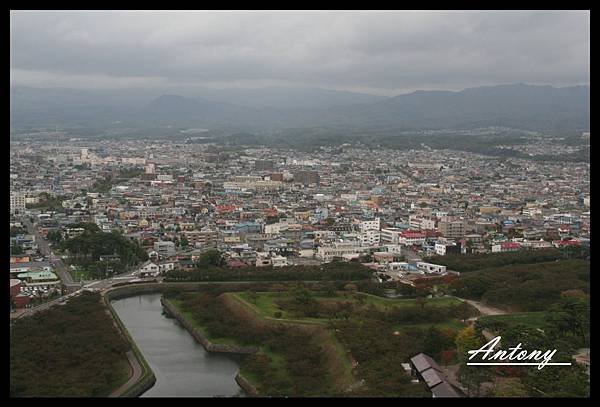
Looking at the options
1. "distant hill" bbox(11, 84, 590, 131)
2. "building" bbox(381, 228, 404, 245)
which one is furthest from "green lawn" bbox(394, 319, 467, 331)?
"distant hill" bbox(11, 84, 590, 131)

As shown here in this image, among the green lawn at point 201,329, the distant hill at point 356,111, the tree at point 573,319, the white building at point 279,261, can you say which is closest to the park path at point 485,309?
the tree at point 573,319

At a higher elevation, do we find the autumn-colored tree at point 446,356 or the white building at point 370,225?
the autumn-colored tree at point 446,356

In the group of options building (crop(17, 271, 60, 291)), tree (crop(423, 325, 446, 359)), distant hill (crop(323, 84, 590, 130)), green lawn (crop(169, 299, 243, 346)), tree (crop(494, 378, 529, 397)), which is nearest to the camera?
tree (crop(494, 378, 529, 397))

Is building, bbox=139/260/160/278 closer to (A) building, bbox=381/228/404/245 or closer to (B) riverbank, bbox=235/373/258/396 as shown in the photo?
(B) riverbank, bbox=235/373/258/396

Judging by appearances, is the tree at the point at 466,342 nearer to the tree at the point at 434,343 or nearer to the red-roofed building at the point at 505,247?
the tree at the point at 434,343

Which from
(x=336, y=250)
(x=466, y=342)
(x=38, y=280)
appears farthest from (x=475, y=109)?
(x=466, y=342)
